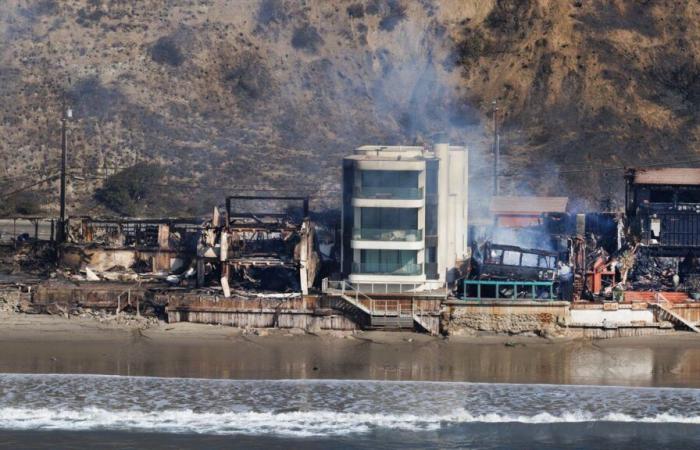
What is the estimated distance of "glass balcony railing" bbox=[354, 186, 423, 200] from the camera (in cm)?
4756

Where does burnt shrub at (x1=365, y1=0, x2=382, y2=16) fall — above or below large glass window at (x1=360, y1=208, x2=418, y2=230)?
above

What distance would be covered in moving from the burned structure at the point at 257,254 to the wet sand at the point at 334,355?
10.3ft

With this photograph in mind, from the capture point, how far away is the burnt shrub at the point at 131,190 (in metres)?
72.8

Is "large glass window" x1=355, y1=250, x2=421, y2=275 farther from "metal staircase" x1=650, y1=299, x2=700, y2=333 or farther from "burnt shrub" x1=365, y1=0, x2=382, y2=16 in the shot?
"burnt shrub" x1=365, y1=0, x2=382, y2=16

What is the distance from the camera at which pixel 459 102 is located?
8588 centimetres

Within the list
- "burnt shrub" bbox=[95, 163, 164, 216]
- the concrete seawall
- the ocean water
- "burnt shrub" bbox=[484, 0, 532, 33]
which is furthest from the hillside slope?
the ocean water

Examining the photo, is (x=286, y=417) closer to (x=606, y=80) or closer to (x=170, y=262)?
(x=170, y=262)

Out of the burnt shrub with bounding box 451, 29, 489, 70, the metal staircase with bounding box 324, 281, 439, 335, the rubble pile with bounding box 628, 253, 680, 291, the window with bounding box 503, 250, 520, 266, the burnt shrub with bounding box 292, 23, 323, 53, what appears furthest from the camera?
the burnt shrub with bounding box 292, 23, 323, 53

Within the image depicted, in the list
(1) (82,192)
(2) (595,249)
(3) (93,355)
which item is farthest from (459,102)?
(3) (93,355)

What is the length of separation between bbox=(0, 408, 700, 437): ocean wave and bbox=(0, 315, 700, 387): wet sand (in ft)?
12.0

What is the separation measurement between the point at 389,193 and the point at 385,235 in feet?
4.85

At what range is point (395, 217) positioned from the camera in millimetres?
47875

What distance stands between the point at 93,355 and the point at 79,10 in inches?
2160

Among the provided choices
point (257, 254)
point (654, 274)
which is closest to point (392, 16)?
point (654, 274)
